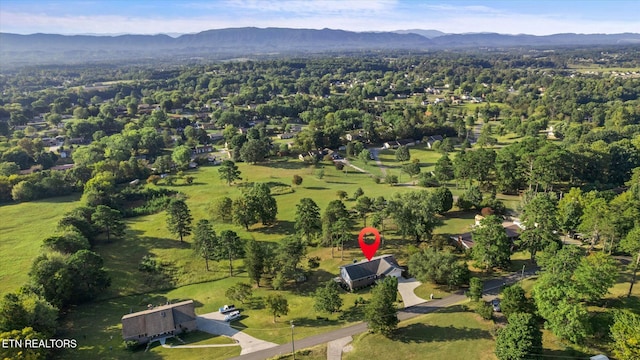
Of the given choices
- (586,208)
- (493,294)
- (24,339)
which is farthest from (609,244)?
(24,339)

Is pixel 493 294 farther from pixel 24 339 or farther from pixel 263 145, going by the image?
pixel 263 145

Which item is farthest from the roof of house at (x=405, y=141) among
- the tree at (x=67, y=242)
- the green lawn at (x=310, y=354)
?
the green lawn at (x=310, y=354)

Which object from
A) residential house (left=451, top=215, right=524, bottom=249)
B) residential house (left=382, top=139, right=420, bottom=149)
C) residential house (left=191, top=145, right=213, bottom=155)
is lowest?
residential house (left=451, top=215, right=524, bottom=249)

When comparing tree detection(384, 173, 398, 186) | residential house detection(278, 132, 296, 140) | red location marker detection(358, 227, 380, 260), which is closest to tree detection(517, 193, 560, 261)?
red location marker detection(358, 227, 380, 260)

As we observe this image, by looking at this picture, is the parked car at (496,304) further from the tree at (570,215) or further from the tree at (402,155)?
the tree at (402,155)

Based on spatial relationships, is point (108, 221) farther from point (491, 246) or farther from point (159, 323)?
point (491, 246)

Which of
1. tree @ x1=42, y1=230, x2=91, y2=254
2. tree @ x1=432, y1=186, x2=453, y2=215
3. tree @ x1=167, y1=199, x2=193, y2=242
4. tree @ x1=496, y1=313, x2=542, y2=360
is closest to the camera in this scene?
tree @ x1=496, y1=313, x2=542, y2=360

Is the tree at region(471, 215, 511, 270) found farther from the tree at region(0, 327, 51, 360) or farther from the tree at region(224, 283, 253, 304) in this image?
the tree at region(0, 327, 51, 360)
